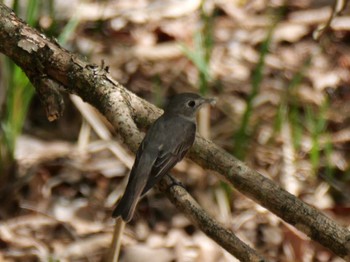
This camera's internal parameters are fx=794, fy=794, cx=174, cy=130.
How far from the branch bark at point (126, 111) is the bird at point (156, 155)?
7cm

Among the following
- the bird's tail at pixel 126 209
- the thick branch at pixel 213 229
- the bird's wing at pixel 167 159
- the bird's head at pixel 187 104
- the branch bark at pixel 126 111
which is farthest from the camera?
the bird's head at pixel 187 104

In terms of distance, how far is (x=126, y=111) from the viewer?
333 cm

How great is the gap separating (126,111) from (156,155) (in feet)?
1.18

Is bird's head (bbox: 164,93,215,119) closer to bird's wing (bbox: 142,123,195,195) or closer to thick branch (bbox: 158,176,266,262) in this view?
bird's wing (bbox: 142,123,195,195)

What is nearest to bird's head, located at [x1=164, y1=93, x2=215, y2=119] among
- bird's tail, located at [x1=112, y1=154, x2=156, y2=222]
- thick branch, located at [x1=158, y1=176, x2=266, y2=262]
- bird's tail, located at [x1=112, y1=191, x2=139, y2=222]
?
bird's tail, located at [x1=112, y1=154, x2=156, y2=222]

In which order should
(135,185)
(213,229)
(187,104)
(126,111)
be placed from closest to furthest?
(213,229), (126,111), (135,185), (187,104)

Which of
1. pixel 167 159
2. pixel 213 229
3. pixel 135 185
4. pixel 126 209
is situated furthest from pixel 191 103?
pixel 213 229

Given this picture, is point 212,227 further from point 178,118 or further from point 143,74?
point 143,74

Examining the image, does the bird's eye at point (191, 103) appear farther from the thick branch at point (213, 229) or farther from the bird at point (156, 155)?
the thick branch at point (213, 229)

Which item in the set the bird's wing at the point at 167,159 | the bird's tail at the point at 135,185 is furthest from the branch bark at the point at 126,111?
the bird's tail at the point at 135,185

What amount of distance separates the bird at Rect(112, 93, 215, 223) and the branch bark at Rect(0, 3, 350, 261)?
7 centimetres

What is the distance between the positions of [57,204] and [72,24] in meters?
1.27

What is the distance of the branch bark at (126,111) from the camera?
121 inches

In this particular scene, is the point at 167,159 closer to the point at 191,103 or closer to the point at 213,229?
the point at 191,103
